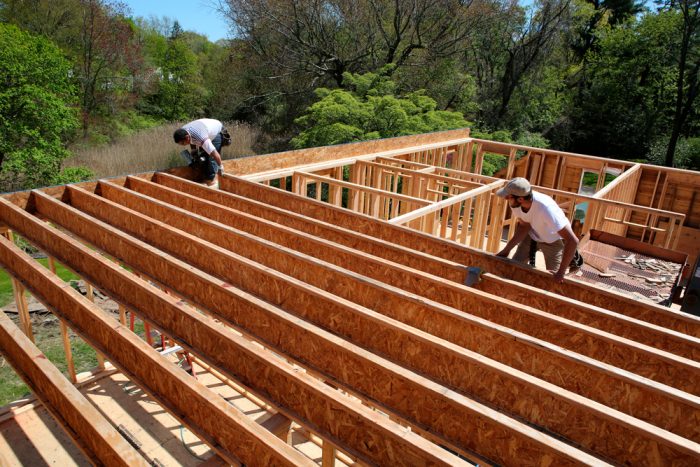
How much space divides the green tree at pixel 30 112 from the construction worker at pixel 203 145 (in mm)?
13161

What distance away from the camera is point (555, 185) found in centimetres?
1302

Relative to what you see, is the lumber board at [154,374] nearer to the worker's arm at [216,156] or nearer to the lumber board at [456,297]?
the lumber board at [456,297]

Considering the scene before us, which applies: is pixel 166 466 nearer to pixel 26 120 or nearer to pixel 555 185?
pixel 555 185

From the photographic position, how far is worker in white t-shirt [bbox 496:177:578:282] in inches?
164

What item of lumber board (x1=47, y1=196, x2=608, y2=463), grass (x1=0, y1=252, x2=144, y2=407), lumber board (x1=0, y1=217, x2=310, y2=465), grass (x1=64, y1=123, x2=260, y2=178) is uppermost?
lumber board (x1=47, y1=196, x2=608, y2=463)

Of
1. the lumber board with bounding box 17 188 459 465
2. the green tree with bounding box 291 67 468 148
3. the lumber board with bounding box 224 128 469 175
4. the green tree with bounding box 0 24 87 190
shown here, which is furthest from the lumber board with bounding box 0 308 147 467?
the green tree with bounding box 0 24 87 190

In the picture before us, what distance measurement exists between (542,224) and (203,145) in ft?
15.3

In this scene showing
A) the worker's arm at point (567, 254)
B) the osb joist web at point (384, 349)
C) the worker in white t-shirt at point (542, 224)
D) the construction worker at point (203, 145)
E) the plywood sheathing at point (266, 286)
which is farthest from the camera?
the construction worker at point (203, 145)

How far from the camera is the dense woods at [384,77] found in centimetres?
1845

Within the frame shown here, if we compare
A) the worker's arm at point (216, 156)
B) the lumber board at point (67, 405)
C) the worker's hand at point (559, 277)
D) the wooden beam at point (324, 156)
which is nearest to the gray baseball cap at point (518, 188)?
the worker's hand at point (559, 277)

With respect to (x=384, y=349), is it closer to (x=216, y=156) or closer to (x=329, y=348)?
(x=329, y=348)

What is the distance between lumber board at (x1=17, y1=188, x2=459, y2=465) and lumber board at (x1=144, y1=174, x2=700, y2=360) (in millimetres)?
1498

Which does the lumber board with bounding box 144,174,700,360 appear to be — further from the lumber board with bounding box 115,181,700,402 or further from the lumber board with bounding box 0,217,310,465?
the lumber board with bounding box 0,217,310,465

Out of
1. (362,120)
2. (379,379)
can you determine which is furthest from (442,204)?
(362,120)
